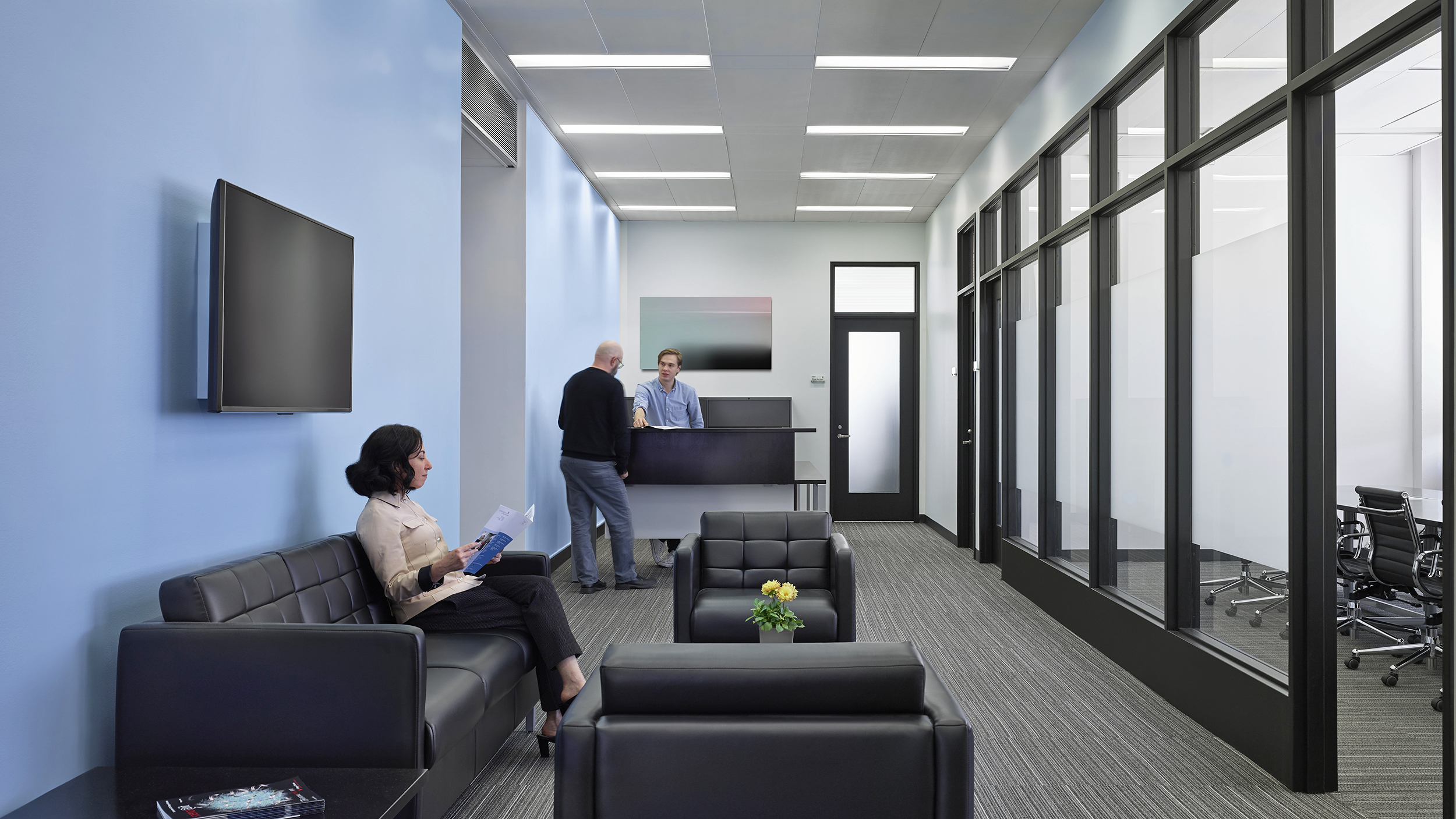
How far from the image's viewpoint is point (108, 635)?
223cm

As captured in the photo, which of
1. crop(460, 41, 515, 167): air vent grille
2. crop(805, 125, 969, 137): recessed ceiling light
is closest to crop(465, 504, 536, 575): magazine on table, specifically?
crop(460, 41, 515, 167): air vent grille

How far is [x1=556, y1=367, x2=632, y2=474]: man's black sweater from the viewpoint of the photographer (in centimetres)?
617

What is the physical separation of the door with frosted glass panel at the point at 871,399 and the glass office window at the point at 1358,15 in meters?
7.38

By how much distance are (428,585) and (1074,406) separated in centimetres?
386

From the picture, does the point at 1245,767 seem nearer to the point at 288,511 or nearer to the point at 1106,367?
the point at 1106,367

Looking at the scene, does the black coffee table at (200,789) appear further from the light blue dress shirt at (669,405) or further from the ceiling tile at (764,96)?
the light blue dress shirt at (669,405)

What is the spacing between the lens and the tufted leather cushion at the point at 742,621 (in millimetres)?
3725

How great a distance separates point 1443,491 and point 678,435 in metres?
5.02

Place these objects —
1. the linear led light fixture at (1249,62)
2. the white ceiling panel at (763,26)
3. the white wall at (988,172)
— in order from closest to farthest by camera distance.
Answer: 1. the linear led light fixture at (1249,62)
2. the white wall at (988,172)
3. the white ceiling panel at (763,26)

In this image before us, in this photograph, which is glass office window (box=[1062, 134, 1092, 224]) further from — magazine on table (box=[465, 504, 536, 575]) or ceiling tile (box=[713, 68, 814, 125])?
magazine on table (box=[465, 504, 536, 575])

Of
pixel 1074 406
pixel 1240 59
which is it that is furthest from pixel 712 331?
pixel 1240 59

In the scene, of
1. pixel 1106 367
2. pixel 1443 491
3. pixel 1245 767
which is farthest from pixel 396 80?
pixel 1245 767

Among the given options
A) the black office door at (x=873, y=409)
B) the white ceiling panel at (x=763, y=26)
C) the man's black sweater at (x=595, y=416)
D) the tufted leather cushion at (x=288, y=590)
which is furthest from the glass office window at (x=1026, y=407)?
the tufted leather cushion at (x=288, y=590)

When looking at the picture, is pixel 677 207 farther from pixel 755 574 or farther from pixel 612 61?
pixel 755 574
